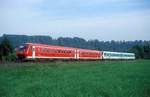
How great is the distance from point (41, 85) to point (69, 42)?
140253mm

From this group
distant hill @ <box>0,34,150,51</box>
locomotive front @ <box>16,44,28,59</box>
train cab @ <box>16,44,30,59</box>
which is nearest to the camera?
train cab @ <box>16,44,30,59</box>

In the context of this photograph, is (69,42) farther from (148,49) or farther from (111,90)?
(111,90)

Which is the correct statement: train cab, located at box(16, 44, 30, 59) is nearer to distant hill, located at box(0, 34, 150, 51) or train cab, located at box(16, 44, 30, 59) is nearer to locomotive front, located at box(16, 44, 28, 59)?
locomotive front, located at box(16, 44, 28, 59)

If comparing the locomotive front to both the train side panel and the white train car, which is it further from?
the train side panel

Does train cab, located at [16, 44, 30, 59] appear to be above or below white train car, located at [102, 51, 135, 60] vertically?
above

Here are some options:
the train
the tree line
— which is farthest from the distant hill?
the train

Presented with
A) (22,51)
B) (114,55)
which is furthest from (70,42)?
(22,51)

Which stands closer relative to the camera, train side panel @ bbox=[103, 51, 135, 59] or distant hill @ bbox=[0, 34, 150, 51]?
train side panel @ bbox=[103, 51, 135, 59]

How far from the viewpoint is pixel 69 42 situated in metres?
156

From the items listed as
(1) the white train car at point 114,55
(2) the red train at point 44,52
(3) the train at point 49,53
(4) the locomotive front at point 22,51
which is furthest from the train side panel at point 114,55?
(4) the locomotive front at point 22,51

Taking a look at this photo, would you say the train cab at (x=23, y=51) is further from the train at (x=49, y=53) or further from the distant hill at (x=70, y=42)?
the distant hill at (x=70, y=42)

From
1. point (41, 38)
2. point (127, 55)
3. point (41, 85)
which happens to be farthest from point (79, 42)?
point (41, 85)

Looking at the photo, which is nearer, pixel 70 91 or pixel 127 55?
pixel 70 91

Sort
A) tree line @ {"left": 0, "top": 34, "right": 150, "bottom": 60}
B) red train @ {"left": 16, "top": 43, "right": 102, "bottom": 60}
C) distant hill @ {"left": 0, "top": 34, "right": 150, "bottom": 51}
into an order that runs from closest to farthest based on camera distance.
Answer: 1. red train @ {"left": 16, "top": 43, "right": 102, "bottom": 60}
2. tree line @ {"left": 0, "top": 34, "right": 150, "bottom": 60}
3. distant hill @ {"left": 0, "top": 34, "right": 150, "bottom": 51}
